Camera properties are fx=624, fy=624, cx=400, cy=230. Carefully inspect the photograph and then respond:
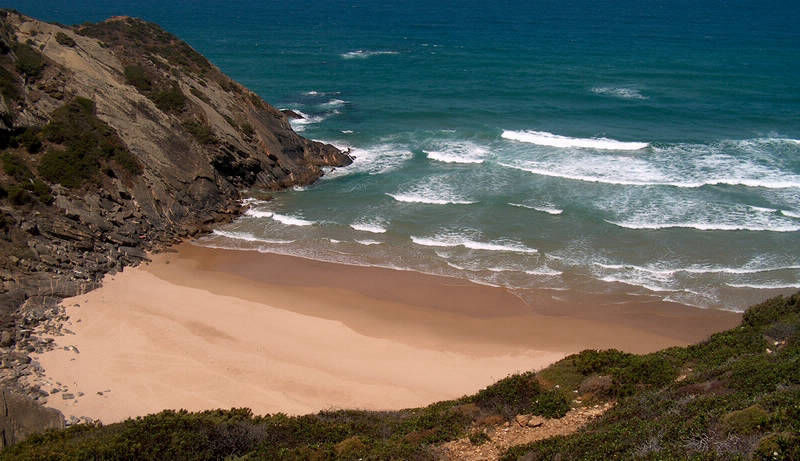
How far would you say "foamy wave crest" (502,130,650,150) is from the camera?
4347cm

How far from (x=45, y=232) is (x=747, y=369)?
25.6 m

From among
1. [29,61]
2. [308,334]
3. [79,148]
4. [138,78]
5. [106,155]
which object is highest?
[29,61]

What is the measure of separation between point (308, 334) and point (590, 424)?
40.7 ft

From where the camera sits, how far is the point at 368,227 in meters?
32.8

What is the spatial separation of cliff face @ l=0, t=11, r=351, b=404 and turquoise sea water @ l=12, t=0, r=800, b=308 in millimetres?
3200

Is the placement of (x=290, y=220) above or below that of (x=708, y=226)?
below

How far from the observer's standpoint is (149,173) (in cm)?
3206

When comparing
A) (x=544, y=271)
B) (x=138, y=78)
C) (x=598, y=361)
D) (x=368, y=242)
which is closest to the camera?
(x=598, y=361)

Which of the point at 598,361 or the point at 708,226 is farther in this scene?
the point at 708,226

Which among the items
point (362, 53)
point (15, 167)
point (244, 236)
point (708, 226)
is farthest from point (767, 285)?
point (362, 53)

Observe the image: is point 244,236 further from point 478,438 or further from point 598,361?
point 478,438

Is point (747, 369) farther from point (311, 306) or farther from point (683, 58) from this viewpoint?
point (683, 58)

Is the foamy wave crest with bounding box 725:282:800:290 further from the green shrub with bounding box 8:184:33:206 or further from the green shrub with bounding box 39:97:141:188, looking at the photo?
the green shrub with bounding box 8:184:33:206

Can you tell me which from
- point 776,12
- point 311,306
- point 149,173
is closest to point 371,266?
point 311,306
